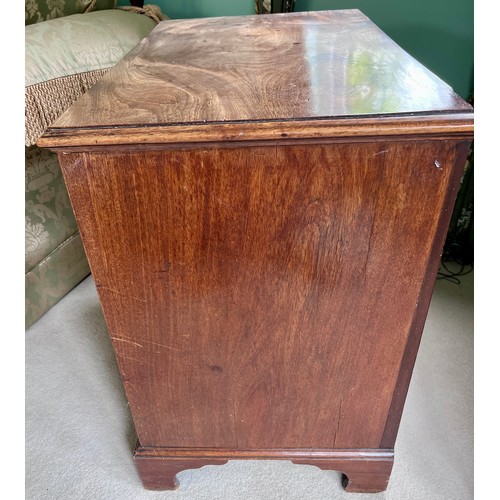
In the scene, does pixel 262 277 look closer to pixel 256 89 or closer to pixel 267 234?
pixel 267 234

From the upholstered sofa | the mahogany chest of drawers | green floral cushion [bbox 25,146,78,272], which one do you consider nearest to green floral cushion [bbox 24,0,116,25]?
the upholstered sofa

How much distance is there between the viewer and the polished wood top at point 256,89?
1.82ft

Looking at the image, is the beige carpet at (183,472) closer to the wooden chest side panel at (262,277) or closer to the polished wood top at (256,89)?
the wooden chest side panel at (262,277)

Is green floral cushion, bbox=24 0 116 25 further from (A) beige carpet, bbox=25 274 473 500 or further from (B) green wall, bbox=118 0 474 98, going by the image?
(A) beige carpet, bbox=25 274 473 500

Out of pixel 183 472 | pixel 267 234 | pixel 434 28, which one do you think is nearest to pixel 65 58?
pixel 267 234

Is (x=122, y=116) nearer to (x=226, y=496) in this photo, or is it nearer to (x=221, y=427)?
(x=221, y=427)

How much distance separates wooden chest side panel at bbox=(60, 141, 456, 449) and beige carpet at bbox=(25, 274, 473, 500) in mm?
146

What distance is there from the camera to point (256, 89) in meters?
0.68

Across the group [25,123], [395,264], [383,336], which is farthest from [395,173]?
[25,123]

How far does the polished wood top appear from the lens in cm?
56

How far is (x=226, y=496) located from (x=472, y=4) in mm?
1501

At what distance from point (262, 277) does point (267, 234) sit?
0.07 metres

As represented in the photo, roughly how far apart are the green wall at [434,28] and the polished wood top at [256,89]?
0.59 meters

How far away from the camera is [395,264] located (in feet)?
2.16
